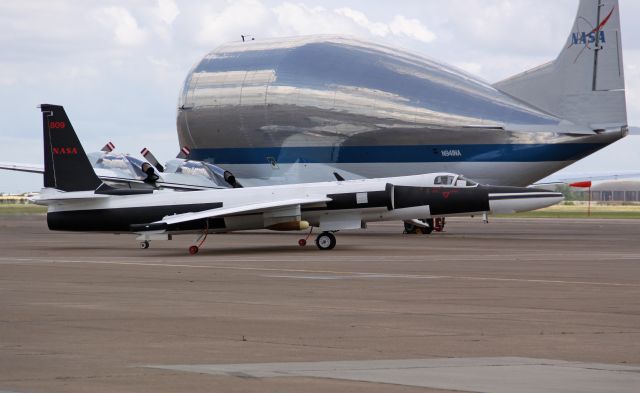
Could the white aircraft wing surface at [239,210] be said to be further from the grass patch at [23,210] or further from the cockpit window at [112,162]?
the grass patch at [23,210]

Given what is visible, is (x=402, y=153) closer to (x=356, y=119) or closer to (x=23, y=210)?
(x=356, y=119)

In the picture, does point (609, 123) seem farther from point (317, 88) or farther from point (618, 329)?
point (618, 329)

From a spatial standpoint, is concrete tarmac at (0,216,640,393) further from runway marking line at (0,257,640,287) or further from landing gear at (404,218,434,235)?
landing gear at (404,218,434,235)

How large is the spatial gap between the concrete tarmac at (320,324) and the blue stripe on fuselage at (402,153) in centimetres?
1532

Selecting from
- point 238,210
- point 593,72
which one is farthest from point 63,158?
point 593,72

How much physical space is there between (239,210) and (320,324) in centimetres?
1953

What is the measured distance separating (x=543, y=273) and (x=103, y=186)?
16150mm

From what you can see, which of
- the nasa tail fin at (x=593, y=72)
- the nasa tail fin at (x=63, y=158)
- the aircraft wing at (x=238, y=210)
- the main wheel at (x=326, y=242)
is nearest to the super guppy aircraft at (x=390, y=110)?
the nasa tail fin at (x=593, y=72)

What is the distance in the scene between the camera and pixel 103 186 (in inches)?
1412

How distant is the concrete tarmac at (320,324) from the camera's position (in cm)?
1007

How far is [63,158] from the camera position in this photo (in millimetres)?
36406

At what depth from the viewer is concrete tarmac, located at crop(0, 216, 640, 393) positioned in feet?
33.0

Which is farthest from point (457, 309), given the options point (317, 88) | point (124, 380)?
point (317, 88)

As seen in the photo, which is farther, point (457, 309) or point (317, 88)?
point (317, 88)
